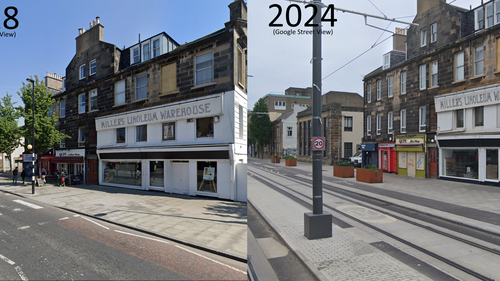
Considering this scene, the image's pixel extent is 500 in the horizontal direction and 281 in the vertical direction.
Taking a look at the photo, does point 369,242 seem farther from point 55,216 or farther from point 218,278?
point 55,216

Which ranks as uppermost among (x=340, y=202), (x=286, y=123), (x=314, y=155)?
(x=286, y=123)

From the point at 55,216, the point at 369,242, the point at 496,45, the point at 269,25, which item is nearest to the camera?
the point at 269,25

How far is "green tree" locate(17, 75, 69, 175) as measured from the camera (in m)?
7.73

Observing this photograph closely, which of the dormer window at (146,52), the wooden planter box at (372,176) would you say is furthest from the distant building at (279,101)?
the wooden planter box at (372,176)

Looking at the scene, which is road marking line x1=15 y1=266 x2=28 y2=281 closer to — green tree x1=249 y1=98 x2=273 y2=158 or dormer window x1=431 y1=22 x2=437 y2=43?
green tree x1=249 y1=98 x2=273 y2=158

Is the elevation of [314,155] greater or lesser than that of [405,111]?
lesser

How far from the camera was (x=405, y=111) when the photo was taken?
14078mm

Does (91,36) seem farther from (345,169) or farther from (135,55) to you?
(345,169)

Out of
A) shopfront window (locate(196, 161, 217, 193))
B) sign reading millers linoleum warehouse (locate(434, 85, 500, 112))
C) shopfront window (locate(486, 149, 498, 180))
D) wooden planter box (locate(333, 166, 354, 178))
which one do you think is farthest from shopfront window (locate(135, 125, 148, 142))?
shopfront window (locate(486, 149, 498, 180))

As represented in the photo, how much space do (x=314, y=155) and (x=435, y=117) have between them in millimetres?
12913

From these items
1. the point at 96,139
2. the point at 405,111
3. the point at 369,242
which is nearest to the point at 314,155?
the point at 369,242

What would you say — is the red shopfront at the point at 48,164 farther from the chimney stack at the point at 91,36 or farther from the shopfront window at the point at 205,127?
the shopfront window at the point at 205,127

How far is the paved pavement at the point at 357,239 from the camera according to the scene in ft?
11.4

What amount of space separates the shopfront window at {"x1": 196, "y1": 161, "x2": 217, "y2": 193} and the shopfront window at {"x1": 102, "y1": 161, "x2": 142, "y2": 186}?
2124 mm
